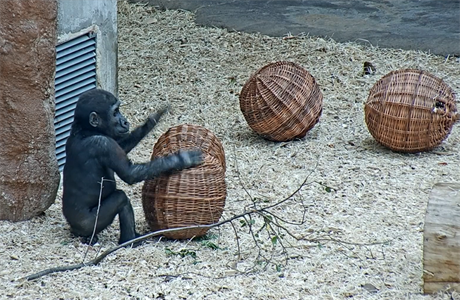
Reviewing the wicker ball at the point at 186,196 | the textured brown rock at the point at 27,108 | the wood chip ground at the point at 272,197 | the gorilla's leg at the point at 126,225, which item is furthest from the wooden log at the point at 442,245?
the textured brown rock at the point at 27,108

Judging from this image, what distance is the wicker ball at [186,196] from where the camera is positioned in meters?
5.16

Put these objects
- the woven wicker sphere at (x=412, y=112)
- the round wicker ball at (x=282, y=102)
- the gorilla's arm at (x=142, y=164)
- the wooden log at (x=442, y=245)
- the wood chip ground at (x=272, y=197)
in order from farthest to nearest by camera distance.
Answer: the round wicker ball at (x=282, y=102), the woven wicker sphere at (x=412, y=112), the gorilla's arm at (x=142, y=164), the wood chip ground at (x=272, y=197), the wooden log at (x=442, y=245)

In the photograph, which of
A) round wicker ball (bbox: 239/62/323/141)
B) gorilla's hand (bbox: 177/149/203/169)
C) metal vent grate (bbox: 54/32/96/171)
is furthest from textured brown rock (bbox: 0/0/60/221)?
round wicker ball (bbox: 239/62/323/141)

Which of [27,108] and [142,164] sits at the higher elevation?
[27,108]

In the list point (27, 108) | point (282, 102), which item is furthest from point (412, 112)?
point (27, 108)

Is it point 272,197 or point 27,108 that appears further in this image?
point 272,197

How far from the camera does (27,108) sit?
17.9 feet

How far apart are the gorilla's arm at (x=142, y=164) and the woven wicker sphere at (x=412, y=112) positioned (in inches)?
93.2

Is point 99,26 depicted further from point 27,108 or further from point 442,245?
point 442,245

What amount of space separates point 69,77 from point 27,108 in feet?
6.61

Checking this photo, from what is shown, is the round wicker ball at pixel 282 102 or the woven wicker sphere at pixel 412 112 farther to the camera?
the round wicker ball at pixel 282 102

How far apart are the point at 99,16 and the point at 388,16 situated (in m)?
4.99

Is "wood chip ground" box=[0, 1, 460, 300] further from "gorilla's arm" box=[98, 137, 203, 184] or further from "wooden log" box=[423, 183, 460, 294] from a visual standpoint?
"gorilla's arm" box=[98, 137, 203, 184]

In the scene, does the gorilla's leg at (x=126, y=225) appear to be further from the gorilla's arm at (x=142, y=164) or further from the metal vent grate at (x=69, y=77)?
the metal vent grate at (x=69, y=77)
